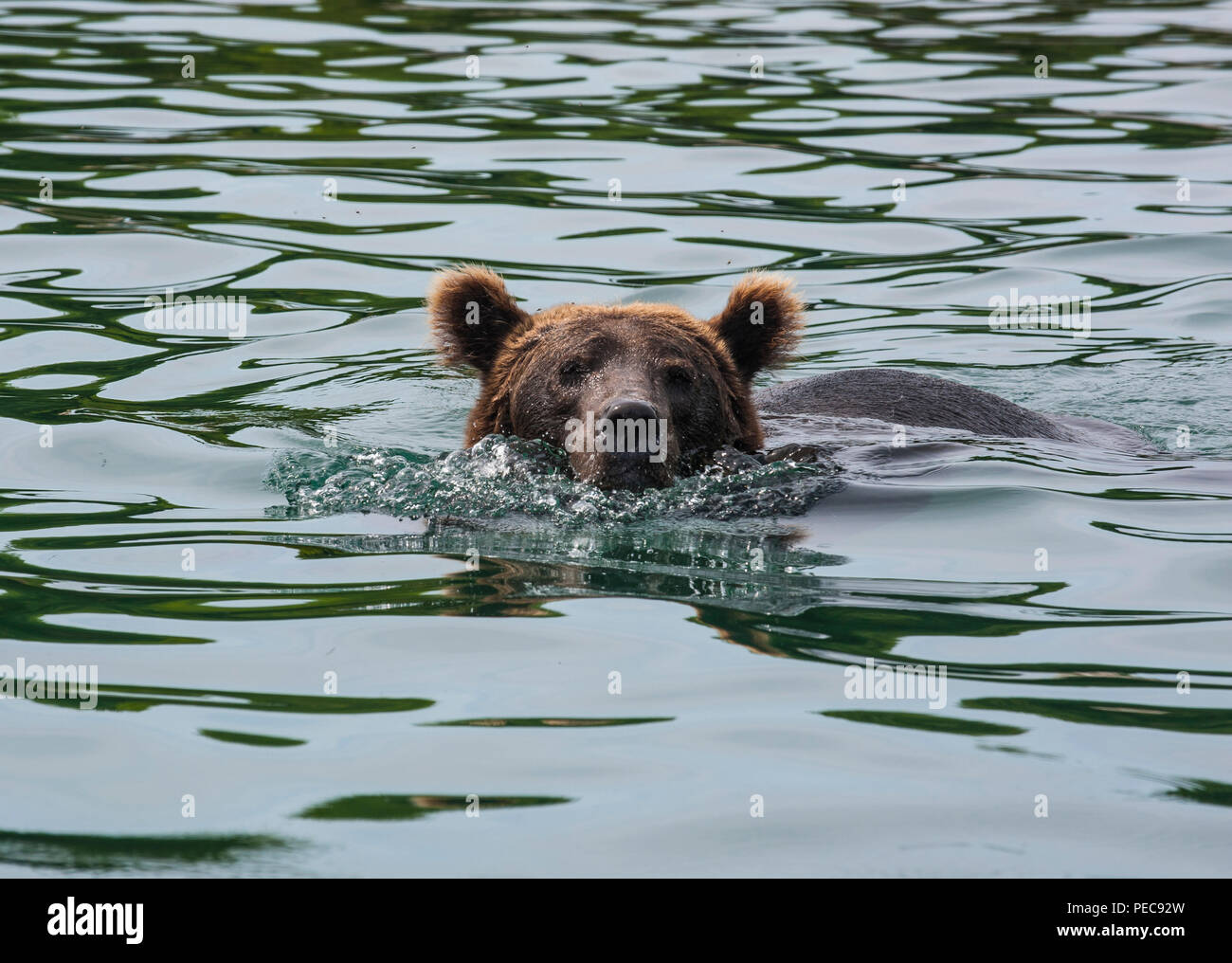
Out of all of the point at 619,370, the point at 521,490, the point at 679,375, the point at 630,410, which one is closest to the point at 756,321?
the point at 679,375

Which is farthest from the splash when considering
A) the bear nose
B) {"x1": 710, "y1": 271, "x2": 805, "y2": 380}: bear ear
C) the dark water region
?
{"x1": 710, "y1": 271, "x2": 805, "y2": 380}: bear ear

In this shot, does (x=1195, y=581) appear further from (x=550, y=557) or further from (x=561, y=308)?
(x=561, y=308)

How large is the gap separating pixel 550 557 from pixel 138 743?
2.38 m

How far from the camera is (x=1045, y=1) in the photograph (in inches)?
992

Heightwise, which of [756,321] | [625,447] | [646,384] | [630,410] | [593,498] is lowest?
[593,498]

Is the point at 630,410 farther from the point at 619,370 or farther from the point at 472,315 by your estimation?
the point at 472,315

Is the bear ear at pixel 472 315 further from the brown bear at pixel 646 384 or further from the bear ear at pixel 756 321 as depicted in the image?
the bear ear at pixel 756 321

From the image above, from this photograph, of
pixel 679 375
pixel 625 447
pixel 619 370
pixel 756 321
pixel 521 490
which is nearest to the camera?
pixel 625 447

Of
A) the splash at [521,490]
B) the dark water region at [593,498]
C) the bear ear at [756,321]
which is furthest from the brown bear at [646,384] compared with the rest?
the dark water region at [593,498]

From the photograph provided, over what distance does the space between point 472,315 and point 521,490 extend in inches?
56.4

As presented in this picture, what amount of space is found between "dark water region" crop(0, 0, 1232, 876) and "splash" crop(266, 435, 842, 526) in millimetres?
32

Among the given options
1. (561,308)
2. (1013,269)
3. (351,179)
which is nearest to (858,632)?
(561,308)

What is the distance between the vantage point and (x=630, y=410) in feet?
24.3

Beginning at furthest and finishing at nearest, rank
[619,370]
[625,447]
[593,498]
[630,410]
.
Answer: [619,370]
[593,498]
[625,447]
[630,410]
